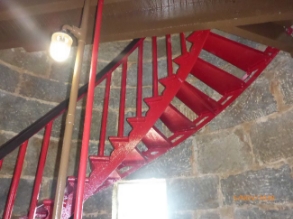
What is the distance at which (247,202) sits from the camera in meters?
2.32

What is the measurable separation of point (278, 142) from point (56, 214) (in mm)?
1817

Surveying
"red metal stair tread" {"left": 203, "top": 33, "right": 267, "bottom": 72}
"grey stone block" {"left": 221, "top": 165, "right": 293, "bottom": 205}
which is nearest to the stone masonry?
"grey stone block" {"left": 221, "top": 165, "right": 293, "bottom": 205}

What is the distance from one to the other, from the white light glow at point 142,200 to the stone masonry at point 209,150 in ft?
0.32

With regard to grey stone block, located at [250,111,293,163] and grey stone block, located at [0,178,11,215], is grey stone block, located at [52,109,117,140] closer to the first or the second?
grey stone block, located at [0,178,11,215]

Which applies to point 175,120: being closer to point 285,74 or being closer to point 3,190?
point 285,74

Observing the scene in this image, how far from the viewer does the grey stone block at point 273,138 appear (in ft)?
7.30

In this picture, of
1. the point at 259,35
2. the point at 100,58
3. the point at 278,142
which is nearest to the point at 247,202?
the point at 278,142

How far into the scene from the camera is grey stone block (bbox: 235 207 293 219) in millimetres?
2119

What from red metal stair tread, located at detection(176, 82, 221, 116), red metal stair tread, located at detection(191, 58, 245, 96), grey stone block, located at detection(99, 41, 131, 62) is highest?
grey stone block, located at detection(99, 41, 131, 62)

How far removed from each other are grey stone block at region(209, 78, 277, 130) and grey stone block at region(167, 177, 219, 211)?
1.72 ft

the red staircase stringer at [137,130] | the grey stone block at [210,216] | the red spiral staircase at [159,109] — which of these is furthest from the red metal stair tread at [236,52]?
the grey stone block at [210,216]

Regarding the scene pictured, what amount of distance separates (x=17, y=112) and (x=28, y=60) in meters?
0.59

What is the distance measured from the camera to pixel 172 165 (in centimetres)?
274

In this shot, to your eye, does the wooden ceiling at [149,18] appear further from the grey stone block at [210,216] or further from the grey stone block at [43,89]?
the grey stone block at [210,216]
